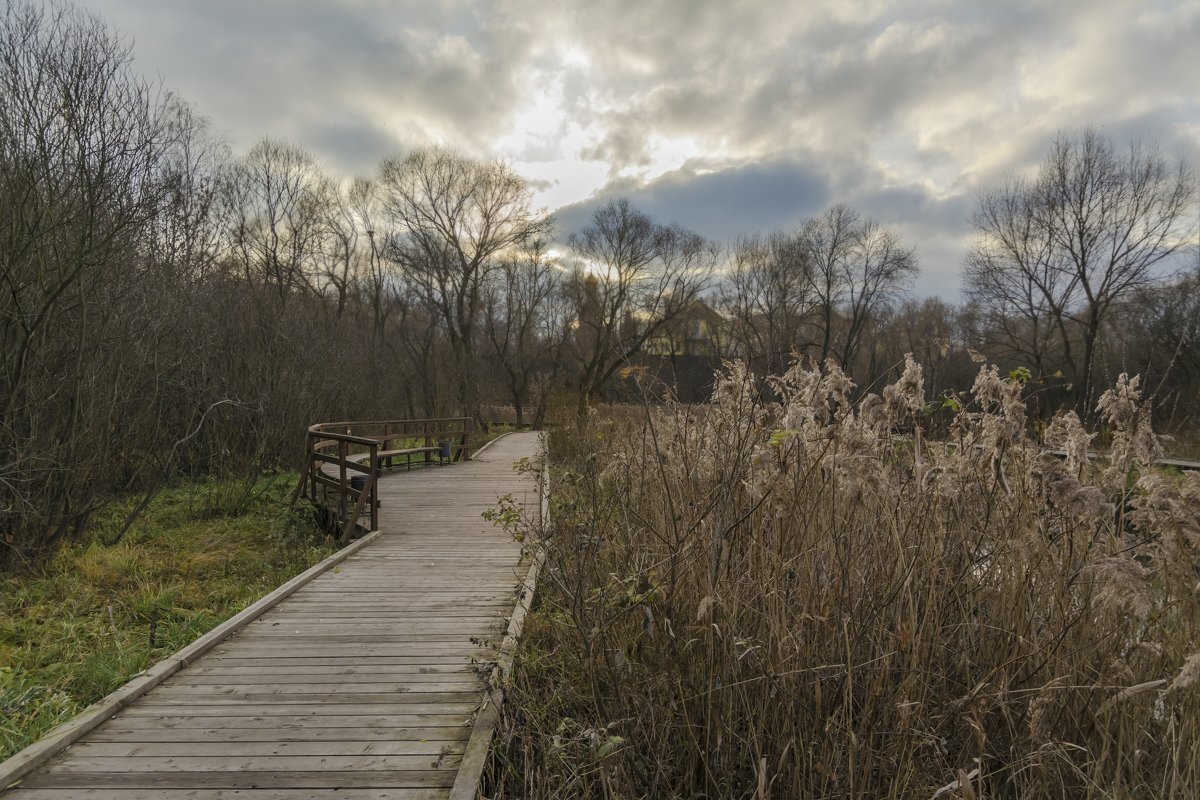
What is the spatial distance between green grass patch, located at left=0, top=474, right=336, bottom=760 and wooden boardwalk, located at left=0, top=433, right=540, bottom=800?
71 cm

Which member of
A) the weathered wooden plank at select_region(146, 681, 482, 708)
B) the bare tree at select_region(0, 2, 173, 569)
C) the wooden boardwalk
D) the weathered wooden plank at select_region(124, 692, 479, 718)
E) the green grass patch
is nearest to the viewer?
the wooden boardwalk

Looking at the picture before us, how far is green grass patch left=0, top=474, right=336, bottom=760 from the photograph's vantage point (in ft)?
13.6

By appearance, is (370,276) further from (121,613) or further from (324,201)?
(121,613)

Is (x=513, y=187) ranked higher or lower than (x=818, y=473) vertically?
higher

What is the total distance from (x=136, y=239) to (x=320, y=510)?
4420 mm

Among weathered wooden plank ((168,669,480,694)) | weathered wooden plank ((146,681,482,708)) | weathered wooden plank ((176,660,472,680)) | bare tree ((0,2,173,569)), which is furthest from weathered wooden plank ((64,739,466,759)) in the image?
bare tree ((0,2,173,569))

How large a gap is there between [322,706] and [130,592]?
4171 millimetres

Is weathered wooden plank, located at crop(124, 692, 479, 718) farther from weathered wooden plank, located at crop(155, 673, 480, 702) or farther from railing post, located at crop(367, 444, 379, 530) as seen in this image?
railing post, located at crop(367, 444, 379, 530)

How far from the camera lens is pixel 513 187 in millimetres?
29812

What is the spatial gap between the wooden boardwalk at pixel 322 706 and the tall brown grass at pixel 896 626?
66cm

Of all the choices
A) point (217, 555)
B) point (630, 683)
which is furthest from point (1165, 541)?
point (217, 555)

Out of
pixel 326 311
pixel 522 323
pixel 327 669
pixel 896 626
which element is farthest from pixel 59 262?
pixel 522 323

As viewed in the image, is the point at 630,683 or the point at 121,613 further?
the point at 121,613

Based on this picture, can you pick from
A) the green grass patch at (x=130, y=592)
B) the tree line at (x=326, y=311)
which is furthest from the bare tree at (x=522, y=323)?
the green grass patch at (x=130, y=592)
